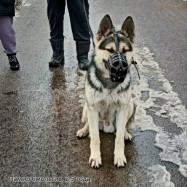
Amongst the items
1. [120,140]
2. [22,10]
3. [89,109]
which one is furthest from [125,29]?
[22,10]

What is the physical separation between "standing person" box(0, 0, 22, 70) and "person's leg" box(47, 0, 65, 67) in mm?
516

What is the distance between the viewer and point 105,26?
3387mm

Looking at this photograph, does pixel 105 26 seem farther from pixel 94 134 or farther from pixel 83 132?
pixel 83 132

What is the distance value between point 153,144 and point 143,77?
169 cm

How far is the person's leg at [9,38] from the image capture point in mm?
5124

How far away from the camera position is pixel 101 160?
3.46m

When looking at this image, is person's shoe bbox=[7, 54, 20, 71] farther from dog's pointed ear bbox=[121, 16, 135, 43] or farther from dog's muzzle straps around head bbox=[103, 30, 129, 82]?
dog's muzzle straps around head bbox=[103, 30, 129, 82]

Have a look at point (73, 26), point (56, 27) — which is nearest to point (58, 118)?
point (73, 26)

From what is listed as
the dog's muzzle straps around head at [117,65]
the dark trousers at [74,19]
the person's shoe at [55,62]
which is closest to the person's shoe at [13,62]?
the person's shoe at [55,62]

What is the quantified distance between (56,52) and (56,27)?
0.39 meters

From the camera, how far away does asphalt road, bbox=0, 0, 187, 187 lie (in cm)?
331

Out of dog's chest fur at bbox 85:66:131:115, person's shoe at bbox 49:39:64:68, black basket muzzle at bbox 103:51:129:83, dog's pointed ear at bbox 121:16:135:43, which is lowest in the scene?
person's shoe at bbox 49:39:64:68

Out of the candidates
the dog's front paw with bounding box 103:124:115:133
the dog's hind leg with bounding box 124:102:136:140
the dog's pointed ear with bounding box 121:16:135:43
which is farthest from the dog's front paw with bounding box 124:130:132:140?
the dog's pointed ear with bounding box 121:16:135:43

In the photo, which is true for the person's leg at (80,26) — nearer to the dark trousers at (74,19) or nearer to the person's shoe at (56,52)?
the dark trousers at (74,19)
